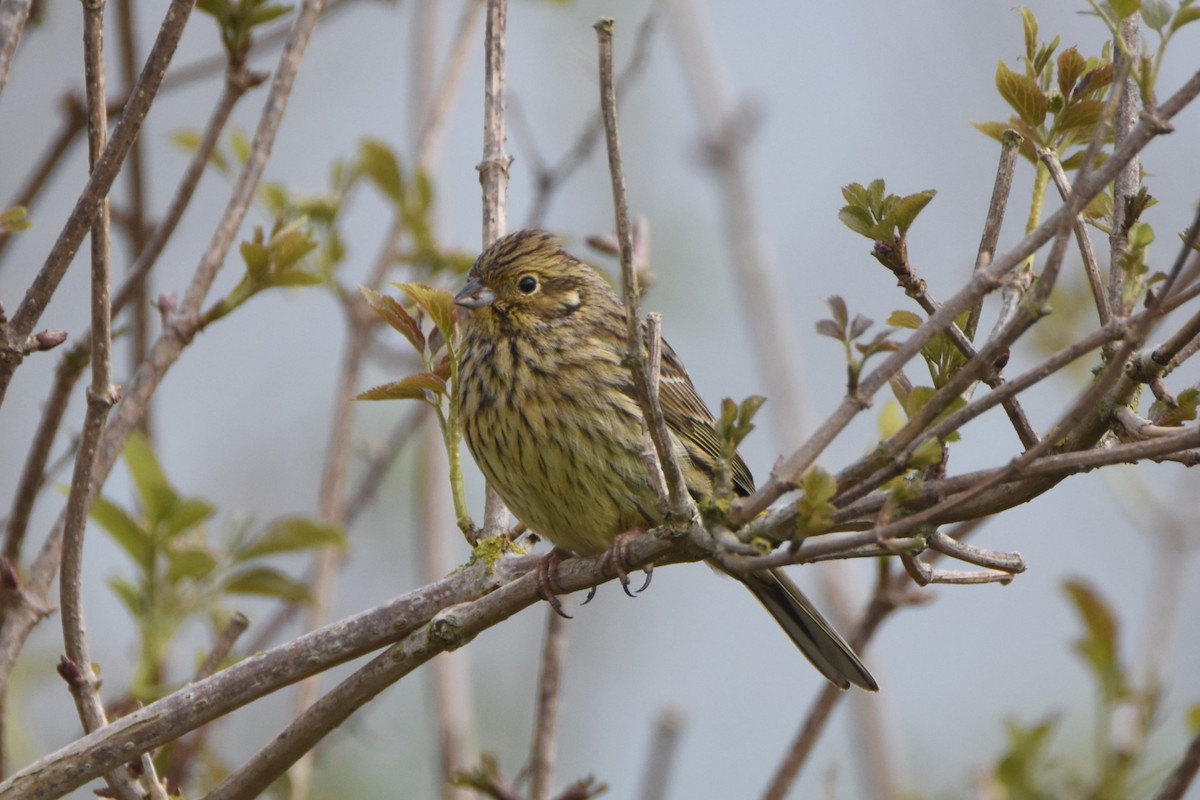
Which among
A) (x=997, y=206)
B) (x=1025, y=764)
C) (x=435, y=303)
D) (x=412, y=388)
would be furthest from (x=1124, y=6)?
(x=1025, y=764)

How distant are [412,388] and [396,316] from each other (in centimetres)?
15

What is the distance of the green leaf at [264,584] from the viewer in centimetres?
366

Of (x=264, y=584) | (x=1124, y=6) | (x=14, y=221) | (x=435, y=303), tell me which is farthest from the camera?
(x=264, y=584)

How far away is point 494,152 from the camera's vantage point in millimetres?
3525

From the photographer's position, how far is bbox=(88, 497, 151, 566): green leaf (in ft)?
11.7

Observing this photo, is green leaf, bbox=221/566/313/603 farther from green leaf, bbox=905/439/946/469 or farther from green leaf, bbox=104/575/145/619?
green leaf, bbox=905/439/946/469

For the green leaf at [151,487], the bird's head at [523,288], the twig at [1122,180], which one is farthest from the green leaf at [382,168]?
the twig at [1122,180]

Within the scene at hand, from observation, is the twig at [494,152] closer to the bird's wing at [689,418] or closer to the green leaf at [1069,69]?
the bird's wing at [689,418]

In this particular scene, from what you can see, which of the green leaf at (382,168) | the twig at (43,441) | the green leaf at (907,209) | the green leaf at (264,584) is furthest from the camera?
the green leaf at (382,168)

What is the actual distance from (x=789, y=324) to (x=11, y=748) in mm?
3238

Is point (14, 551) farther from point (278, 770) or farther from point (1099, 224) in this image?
point (1099, 224)

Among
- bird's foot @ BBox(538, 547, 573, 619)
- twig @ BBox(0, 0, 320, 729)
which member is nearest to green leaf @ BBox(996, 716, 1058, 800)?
bird's foot @ BBox(538, 547, 573, 619)

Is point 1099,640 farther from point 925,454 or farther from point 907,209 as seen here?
point 925,454

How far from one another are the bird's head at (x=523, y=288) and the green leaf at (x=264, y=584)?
101 centimetres
